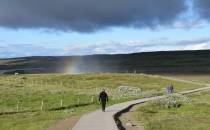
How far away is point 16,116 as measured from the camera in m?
44.9

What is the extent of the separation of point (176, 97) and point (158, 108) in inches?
252

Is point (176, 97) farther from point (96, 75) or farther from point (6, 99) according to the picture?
point (96, 75)

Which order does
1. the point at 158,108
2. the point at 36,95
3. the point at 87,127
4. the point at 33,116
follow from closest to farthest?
the point at 87,127
the point at 33,116
the point at 158,108
the point at 36,95

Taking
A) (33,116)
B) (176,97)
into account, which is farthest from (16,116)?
(176,97)

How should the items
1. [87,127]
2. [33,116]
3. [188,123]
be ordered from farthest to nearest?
[33,116]
[188,123]
[87,127]

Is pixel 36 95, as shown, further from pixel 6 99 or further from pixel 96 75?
pixel 96 75

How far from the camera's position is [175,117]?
42.6 meters

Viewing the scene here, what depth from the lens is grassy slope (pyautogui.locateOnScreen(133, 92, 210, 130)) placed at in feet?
117

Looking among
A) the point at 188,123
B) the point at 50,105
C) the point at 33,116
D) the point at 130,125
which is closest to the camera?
the point at 130,125

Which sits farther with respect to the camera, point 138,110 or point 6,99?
point 6,99

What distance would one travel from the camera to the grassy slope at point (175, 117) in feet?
117

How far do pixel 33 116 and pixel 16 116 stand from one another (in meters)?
1.62

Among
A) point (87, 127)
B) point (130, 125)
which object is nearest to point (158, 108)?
point (130, 125)

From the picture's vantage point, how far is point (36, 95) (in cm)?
6600
